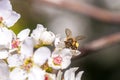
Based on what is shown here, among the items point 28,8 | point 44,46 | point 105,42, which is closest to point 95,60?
point 28,8

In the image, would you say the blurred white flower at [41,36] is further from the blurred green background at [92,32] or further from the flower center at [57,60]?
the blurred green background at [92,32]

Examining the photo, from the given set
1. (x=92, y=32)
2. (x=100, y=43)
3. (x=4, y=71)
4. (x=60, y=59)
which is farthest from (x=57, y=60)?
(x=92, y=32)

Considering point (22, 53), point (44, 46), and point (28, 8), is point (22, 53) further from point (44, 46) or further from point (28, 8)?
point (28, 8)

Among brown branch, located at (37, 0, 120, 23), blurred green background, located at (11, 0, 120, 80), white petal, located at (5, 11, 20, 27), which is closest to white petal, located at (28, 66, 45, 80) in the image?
white petal, located at (5, 11, 20, 27)

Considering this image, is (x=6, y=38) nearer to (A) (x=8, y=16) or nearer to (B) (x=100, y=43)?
(A) (x=8, y=16)

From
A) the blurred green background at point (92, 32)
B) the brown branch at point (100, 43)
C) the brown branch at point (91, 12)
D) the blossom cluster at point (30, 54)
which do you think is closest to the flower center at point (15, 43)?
the blossom cluster at point (30, 54)

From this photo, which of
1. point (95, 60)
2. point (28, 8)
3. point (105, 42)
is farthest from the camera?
point (95, 60)

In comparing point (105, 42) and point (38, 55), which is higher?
point (105, 42)
